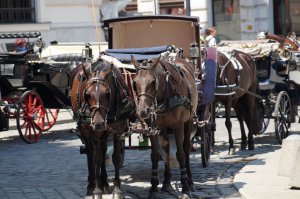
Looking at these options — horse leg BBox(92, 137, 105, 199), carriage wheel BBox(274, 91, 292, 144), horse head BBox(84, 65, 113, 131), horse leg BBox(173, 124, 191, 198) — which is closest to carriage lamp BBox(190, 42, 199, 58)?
horse leg BBox(173, 124, 191, 198)

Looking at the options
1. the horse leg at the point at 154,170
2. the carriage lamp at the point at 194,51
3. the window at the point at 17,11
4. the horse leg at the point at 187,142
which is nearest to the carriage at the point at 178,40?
the carriage lamp at the point at 194,51

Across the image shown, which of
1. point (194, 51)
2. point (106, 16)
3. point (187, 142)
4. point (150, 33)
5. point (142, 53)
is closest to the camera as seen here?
point (187, 142)

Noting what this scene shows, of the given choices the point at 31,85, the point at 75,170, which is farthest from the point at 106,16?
the point at 75,170

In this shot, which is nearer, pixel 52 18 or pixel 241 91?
pixel 241 91

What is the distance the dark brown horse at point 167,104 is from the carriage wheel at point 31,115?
19.7 ft

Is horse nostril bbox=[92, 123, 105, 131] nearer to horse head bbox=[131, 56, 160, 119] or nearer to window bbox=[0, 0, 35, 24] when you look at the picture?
horse head bbox=[131, 56, 160, 119]

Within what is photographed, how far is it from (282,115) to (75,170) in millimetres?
4245

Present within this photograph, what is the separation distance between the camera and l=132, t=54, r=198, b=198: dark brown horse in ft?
33.3

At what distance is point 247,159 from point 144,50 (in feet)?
10.2

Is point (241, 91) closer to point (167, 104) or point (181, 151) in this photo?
point (181, 151)

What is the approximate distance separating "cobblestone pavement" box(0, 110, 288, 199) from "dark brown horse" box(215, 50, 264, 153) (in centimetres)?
41

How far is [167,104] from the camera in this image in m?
10.6

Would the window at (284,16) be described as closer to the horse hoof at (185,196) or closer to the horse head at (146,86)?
the horse hoof at (185,196)

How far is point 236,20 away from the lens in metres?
30.7
